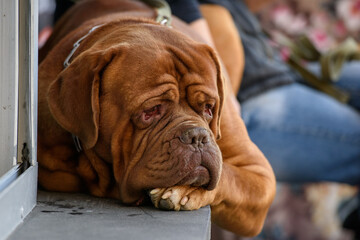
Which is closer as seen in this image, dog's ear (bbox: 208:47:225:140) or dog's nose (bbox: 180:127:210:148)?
dog's nose (bbox: 180:127:210:148)

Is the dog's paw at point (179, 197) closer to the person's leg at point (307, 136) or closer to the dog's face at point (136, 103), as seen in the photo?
the dog's face at point (136, 103)

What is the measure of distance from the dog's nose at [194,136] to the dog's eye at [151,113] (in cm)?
15

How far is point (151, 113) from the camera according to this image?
185cm

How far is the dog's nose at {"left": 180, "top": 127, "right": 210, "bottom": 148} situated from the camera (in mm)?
1734

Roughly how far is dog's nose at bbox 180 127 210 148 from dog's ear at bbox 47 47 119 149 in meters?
0.27

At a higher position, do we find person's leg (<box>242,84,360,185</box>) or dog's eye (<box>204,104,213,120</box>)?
dog's eye (<box>204,104,213,120</box>)

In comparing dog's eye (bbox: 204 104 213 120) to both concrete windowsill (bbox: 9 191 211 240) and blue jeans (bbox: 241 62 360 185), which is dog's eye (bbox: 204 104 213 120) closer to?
concrete windowsill (bbox: 9 191 211 240)

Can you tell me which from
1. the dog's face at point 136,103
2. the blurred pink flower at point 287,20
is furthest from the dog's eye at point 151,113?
the blurred pink flower at point 287,20

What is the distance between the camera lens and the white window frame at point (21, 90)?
1.72 meters

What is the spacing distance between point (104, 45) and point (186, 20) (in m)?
1.11

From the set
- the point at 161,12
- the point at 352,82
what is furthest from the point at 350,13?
the point at 161,12

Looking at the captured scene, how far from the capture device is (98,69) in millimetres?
1854

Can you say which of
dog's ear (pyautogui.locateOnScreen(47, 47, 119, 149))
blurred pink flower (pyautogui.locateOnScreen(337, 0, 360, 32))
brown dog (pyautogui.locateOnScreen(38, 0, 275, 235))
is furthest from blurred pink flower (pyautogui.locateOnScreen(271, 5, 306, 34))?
dog's ear (pyautogui.locateOnScreen(47, 47, 119, 149))

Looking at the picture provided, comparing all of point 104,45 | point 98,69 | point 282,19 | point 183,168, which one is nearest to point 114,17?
point 104,45
